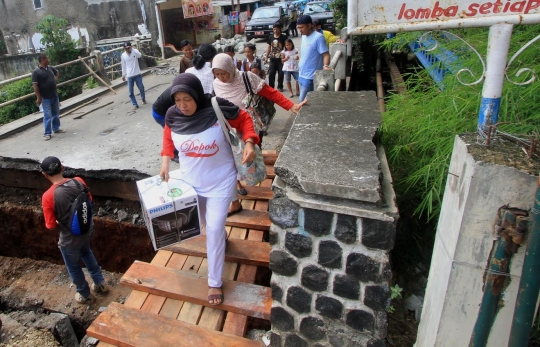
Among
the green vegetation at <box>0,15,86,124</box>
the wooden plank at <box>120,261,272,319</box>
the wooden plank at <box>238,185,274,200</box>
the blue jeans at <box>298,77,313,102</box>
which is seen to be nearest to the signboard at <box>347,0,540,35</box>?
the wooden plank at <box>120,261,272,319</box>

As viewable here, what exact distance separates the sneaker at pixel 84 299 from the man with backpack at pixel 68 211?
1.34 feet

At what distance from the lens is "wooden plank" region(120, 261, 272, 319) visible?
268 cm

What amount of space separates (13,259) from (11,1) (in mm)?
23039

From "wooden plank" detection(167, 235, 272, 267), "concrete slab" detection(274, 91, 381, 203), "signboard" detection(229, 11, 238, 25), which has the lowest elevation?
"wooden plank" detection(167, 235, 272, 267)

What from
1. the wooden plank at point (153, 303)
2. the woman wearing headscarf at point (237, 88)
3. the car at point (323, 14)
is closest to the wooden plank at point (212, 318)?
the wooden plank at point (153, 303)

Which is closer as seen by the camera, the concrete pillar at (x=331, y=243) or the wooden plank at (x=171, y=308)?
the concrete pillar at (x=331, y=243)

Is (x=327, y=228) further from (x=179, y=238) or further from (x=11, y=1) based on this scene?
(x=11, y=1)

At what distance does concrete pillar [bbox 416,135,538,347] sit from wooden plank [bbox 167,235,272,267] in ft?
5.24

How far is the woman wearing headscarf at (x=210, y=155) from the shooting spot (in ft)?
8.32

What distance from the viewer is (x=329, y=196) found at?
5.84 ft

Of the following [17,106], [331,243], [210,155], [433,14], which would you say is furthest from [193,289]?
[17,106]

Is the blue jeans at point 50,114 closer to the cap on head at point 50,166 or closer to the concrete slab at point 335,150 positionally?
the cap on head at point 50,166

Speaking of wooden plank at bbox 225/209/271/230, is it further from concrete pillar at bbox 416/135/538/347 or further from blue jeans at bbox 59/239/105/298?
concrete pillar at bbox 416/135/538/347

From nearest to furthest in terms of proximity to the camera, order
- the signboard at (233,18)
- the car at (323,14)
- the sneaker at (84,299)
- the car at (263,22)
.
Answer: the sneaker at (84,299) → the car at (323,14) → the car at (263,22) → the signboard at (233,18)
